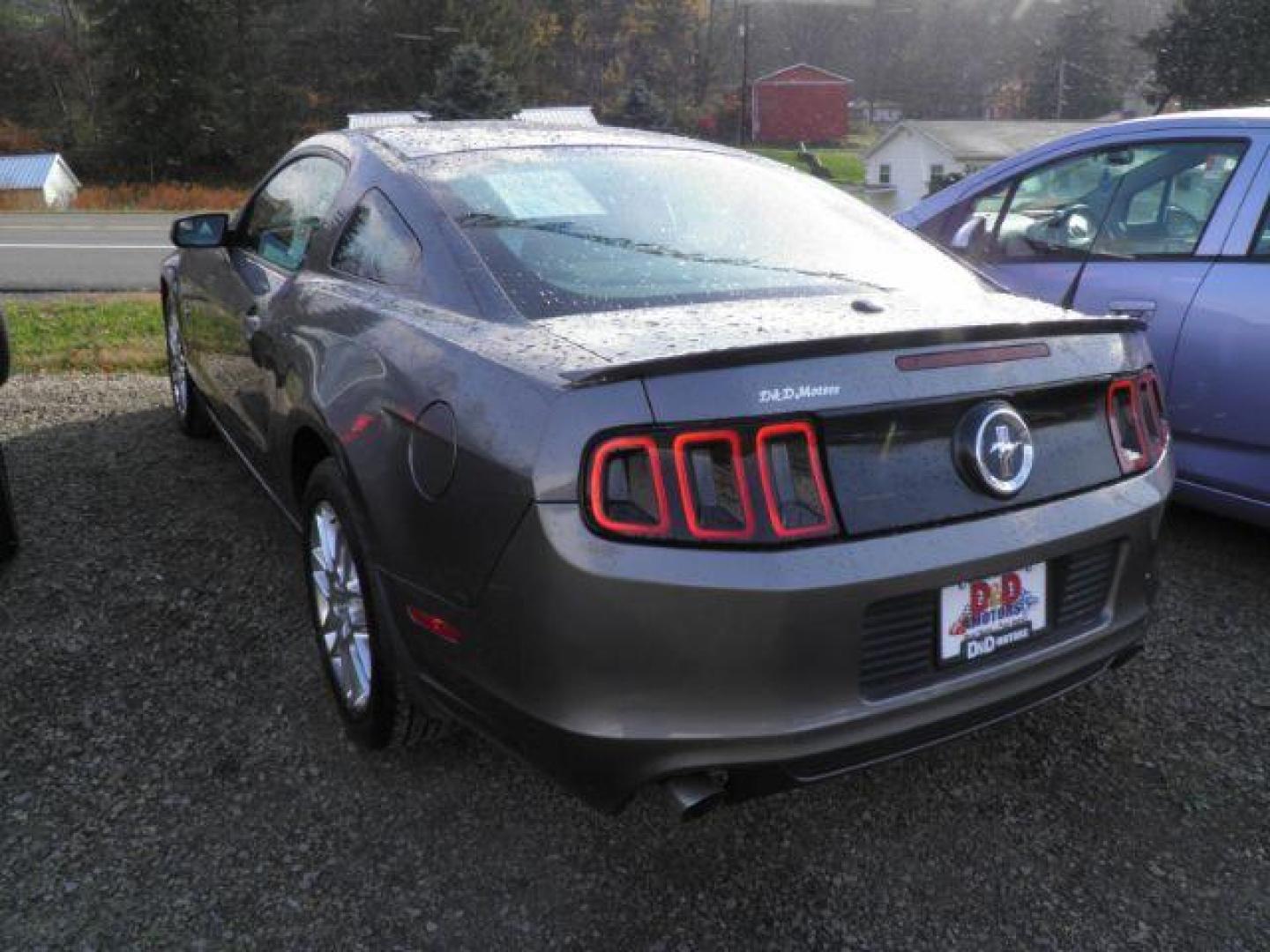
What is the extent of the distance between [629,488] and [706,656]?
319mm

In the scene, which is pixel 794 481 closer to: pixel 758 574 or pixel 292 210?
pixel 758 574

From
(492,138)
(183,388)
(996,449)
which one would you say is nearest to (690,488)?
(996,449)

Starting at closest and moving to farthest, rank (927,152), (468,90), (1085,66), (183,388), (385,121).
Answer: (183,388)
(385,121)
(468,90)
(927,152)
(1085,66)

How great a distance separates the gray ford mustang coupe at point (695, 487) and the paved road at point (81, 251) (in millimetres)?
10456

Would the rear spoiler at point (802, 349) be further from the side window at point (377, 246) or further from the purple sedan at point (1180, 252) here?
the purple sedan at point (1180, 252)

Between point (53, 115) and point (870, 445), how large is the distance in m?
63.1

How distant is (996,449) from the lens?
209 centimetres

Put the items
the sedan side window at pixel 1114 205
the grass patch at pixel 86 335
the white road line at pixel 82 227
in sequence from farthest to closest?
the white road line at pixel 82 227
the grass patch at pixel 86 335
the sedan side window at pixel 1114 205

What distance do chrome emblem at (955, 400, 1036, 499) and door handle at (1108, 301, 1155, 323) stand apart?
2.06m

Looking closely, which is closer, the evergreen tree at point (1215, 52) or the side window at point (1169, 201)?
the side window at point (1169, 201)

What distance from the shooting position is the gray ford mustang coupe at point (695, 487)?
1.89 metres

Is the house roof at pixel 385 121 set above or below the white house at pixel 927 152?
above

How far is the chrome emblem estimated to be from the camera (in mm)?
2066

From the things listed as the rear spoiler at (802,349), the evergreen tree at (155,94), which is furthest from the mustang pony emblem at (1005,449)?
the evergreen tree at (155,94)
